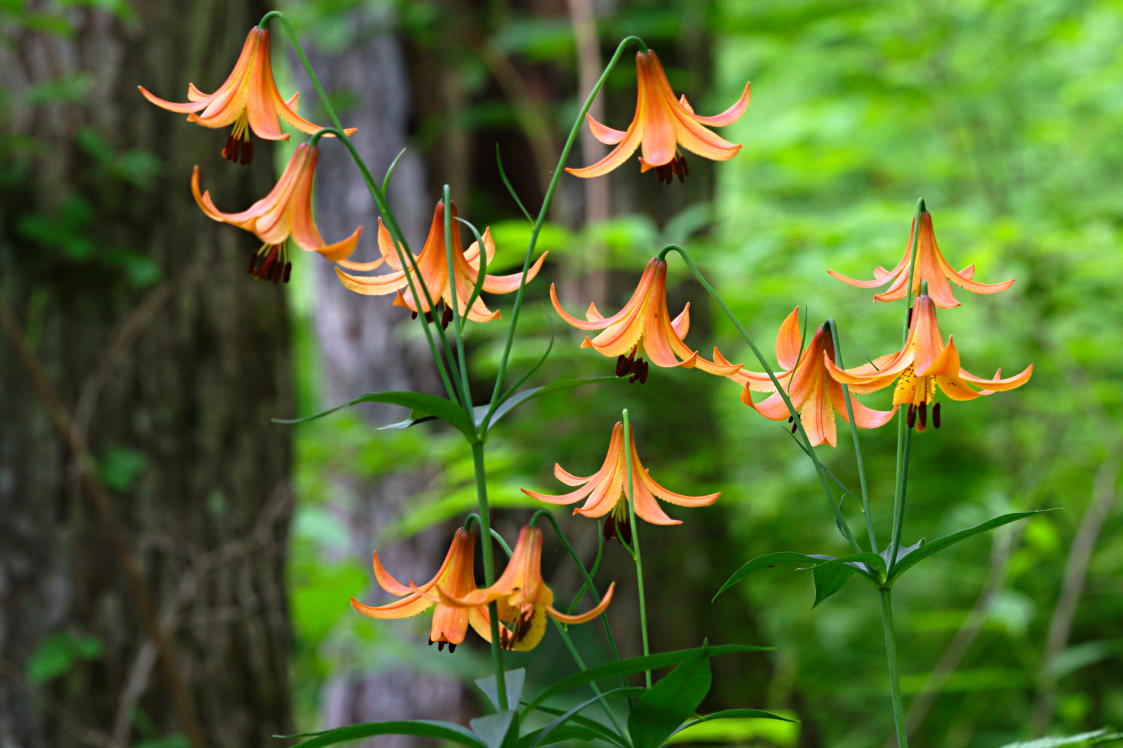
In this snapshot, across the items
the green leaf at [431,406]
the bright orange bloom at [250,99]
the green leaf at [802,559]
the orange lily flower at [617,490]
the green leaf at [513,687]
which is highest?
the bright orange bloom at [250,99]

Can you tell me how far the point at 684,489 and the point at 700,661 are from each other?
92.8 inches

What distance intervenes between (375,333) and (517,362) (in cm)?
126

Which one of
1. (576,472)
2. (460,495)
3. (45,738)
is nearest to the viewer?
(45,738)

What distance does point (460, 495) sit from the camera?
2.44 meters

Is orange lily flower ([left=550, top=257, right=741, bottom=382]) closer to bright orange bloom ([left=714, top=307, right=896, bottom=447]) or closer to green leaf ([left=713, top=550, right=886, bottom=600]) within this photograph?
bright orange bloom ([left=714, top=307, right=896, bottom=447])

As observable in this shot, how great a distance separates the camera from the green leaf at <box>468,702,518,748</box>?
606mm

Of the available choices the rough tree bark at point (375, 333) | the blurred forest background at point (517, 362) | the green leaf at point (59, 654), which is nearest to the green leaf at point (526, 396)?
the blurred forest background at point (517, 362)

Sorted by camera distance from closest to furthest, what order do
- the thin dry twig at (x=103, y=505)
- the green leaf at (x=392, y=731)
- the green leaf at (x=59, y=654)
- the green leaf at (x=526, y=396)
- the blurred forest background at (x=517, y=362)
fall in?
the green leaf at (x=392, y=731) < the green leaf at (x=526, y=396) < the thin dry twig at (x=103, y=505) < the green leaf at (x=59, y=654) < the blurred forest background at (x=517, y=362)

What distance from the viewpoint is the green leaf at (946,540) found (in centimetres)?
62

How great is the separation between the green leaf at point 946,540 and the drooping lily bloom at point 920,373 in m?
0.10

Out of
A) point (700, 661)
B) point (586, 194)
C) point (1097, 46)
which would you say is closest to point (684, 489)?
point (586, 194)

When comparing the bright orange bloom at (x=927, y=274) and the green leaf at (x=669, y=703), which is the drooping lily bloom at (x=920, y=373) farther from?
the green leaf at (x=669, y=703)

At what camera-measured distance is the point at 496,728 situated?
0.61 m

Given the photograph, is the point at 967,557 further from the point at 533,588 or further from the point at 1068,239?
the point at 533,588
